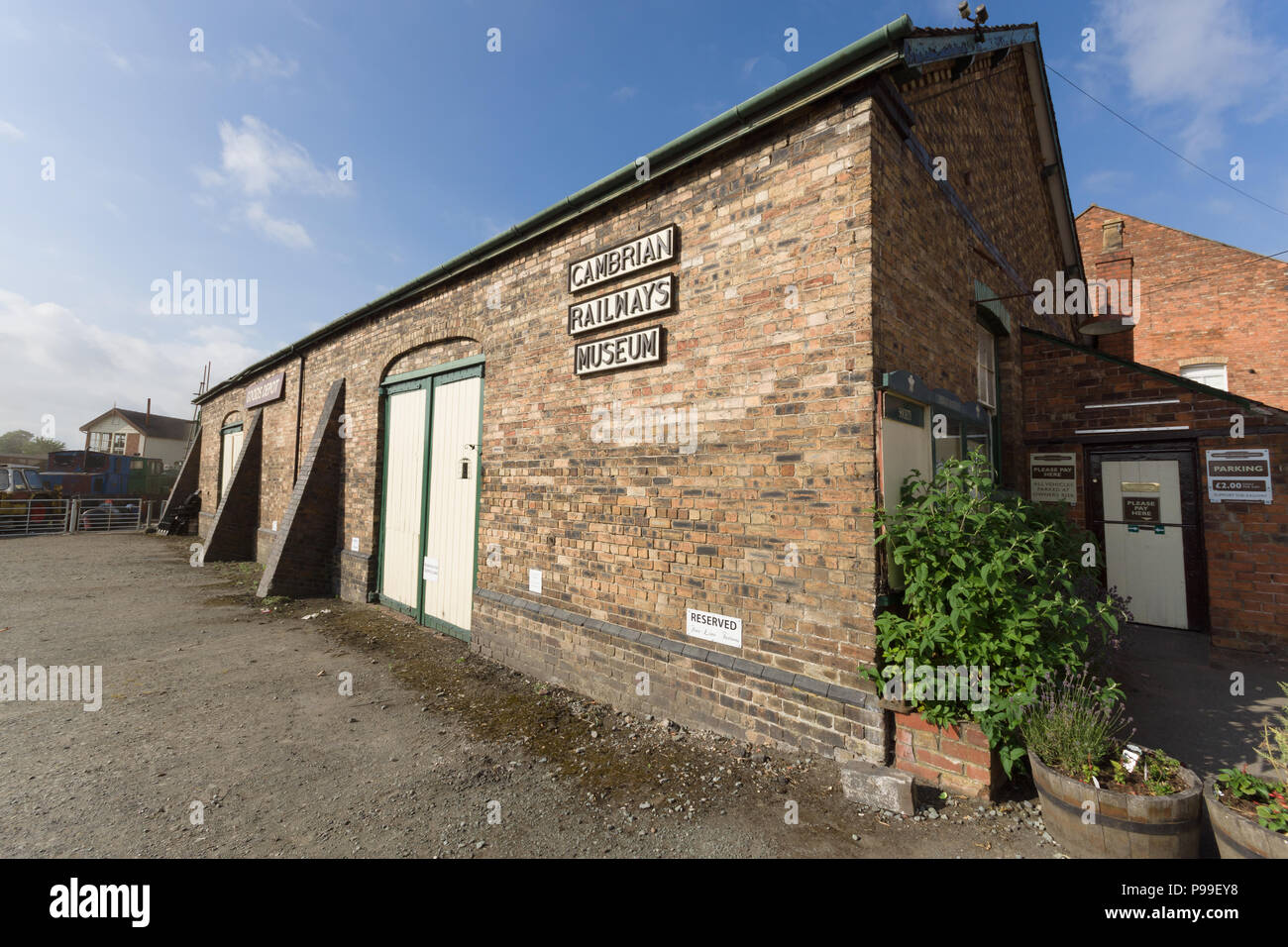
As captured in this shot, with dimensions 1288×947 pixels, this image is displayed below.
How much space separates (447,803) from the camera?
11.2 ft

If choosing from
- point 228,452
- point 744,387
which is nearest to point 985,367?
point 744,387

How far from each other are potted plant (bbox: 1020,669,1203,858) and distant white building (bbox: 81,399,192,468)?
5654 cm

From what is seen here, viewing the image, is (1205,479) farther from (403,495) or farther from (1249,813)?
(403,495)

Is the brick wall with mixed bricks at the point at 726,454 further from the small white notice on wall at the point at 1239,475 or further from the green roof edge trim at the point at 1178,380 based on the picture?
the small white notice on wall at the point at 1239,475

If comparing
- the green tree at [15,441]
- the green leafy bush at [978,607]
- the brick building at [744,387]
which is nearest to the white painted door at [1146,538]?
the brick building at [744,387]

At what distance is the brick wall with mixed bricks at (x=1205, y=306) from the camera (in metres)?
11.9

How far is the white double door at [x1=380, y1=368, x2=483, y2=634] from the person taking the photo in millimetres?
7121

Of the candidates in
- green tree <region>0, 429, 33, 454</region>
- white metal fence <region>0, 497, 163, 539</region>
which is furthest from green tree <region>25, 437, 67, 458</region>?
white metal fence <region>0, 497, 163, 539</region>

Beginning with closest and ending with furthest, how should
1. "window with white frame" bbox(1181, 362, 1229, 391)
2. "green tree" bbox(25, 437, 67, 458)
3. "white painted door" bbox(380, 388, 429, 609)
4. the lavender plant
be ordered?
the lavender plant < "white painted door" bbox(380, 388, 429, 609) < "window with white frame" bbox(1181, 362, 1229, 391) < "green tree" bbox(25, 437, 67, 458)

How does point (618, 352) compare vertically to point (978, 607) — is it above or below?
above

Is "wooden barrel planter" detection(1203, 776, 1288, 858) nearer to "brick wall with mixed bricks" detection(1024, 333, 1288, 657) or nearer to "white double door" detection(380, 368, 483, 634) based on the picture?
"brick wall with mixed bricks" detection(1024, 333, 1288, 657)

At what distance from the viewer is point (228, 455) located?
57.9ft

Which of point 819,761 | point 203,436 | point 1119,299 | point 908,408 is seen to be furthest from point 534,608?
point 203,436

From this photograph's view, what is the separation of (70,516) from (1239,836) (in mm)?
28423
